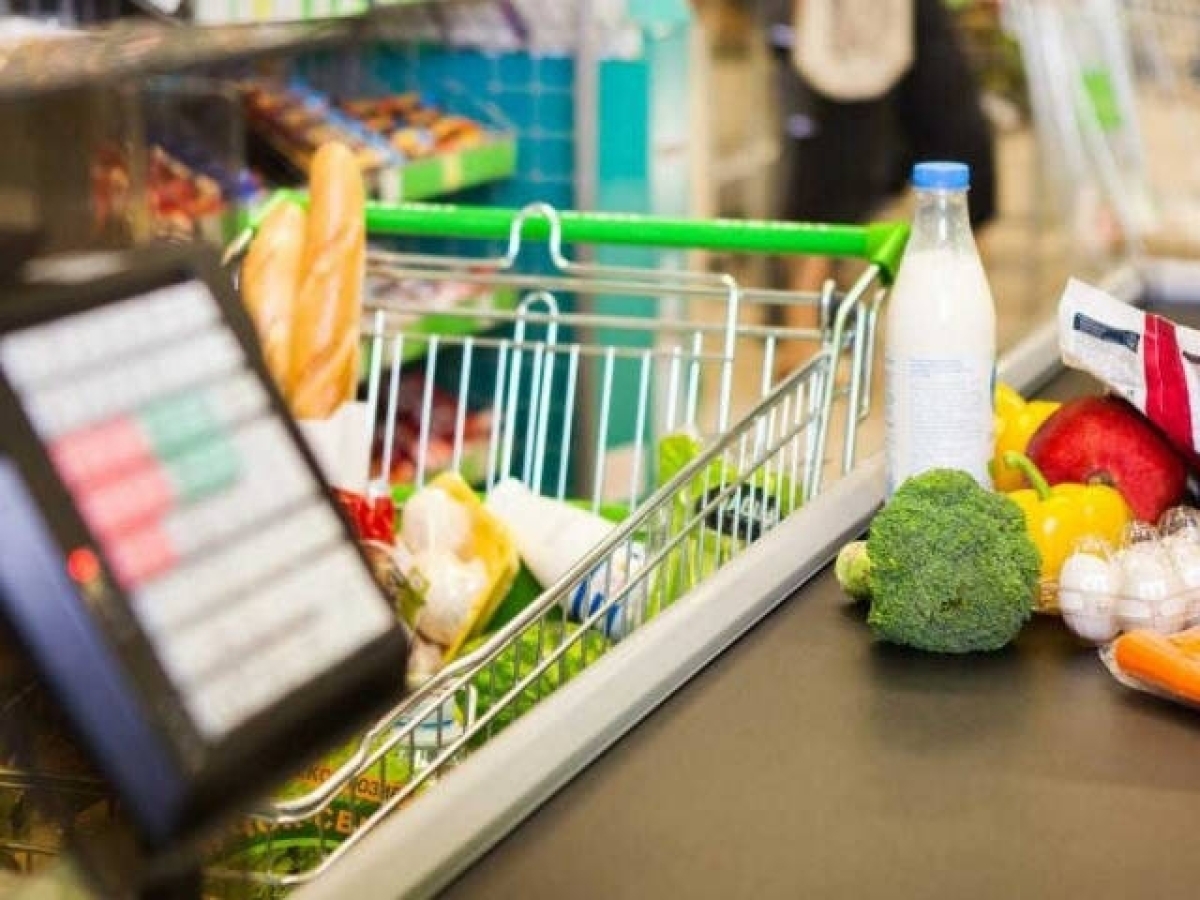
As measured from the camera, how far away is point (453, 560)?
2.11 metres

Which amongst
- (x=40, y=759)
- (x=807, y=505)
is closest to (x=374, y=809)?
(x=807, y=505)

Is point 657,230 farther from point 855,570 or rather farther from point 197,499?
point 197,499

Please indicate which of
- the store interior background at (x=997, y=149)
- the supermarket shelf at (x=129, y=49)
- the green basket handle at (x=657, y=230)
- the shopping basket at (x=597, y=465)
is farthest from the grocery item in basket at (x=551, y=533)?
the store interior background at (x=997, y=149)

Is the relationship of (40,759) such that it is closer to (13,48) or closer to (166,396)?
(166,396)

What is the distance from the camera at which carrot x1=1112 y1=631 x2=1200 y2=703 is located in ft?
4.96

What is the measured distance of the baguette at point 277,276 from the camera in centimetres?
186

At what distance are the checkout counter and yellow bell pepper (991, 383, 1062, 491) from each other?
0.21 meters

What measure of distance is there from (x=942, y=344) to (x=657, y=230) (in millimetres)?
663

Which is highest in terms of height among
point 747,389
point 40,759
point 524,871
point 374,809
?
point 40,759

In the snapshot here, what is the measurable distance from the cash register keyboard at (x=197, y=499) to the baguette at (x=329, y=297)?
1029mm

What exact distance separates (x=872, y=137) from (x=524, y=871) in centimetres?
532

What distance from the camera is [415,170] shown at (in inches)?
181

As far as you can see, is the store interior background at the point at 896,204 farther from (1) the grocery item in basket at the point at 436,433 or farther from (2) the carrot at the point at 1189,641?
(2) the carrot at the point at 1189,641

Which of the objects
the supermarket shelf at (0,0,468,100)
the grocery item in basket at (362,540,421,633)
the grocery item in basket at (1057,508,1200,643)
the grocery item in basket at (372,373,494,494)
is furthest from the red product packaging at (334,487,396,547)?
the grocery item in basket at (372,373,494,494)
